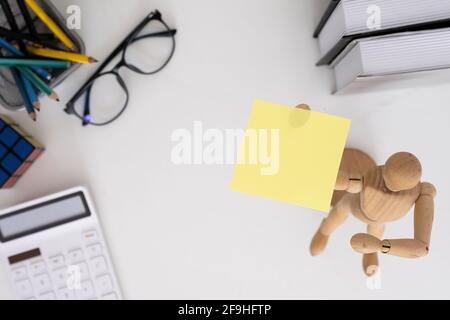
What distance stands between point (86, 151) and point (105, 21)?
19 centimetres

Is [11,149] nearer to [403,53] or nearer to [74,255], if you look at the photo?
[74,255]

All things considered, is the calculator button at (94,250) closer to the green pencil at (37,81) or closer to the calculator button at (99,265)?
the calculator button at (99,265)

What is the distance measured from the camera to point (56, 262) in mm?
571

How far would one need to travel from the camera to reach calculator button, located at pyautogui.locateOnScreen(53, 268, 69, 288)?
572 mm

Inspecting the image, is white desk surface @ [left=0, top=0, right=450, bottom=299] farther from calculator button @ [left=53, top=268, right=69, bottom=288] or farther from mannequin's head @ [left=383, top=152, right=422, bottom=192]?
mannequin's head @ [left=383, top=152, right=422, bottom=192]

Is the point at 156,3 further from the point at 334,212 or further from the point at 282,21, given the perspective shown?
the point at 334,212

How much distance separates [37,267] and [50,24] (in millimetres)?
334

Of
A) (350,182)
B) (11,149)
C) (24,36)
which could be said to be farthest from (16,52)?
(350,182)

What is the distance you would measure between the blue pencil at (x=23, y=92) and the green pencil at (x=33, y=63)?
2 cm

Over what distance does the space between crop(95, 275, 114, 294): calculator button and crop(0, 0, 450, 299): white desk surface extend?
24 mm

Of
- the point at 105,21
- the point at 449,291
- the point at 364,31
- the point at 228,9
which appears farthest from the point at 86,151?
the point at 449,291

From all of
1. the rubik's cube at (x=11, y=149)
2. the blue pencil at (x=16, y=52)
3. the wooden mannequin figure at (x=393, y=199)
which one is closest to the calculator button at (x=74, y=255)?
the rubik's cube at (x=11, y=149)

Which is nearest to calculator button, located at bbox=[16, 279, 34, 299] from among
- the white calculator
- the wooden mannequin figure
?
the white calculator

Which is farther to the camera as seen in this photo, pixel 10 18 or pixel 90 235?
pixel 90 235
